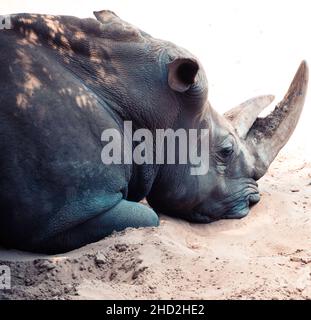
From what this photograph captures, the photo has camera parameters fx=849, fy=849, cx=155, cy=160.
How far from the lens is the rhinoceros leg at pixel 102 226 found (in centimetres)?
520

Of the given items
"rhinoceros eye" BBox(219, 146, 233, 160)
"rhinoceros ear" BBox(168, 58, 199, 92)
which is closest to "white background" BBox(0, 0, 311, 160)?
"rhinoceros eye" BBox(219, 146, 233, 160)

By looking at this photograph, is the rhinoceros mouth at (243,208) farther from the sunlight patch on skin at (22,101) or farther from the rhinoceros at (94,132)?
the sunlight patch on skin at (22,101)

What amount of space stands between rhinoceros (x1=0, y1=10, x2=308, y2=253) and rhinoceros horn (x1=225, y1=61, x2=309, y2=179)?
0.05 metres

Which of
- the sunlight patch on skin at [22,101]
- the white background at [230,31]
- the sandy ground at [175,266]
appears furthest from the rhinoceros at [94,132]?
the white background at [230,31]

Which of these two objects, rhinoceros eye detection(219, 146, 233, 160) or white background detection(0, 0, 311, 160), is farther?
white background detection(0, 0, 311, 160)

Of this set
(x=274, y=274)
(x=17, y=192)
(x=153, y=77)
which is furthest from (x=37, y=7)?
(x=274, y=274)

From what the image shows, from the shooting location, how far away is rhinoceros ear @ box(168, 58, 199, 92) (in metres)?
5.53

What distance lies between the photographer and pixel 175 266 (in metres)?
4.87

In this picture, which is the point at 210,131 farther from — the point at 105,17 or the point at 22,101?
the point at 22,101

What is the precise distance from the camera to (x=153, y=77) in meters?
5.68

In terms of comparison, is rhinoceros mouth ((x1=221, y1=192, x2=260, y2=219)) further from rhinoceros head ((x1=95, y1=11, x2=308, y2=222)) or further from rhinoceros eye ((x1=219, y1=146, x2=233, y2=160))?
rhinoceros eye ((x1=219, y1=146, x2=233, y2=160))

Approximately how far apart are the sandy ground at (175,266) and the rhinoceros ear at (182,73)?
3.11 ft

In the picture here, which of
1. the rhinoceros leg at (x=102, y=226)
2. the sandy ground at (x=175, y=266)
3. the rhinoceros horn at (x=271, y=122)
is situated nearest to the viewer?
the sandy ground at (x=175, y=266)

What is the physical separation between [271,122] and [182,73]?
1339 millimetres
